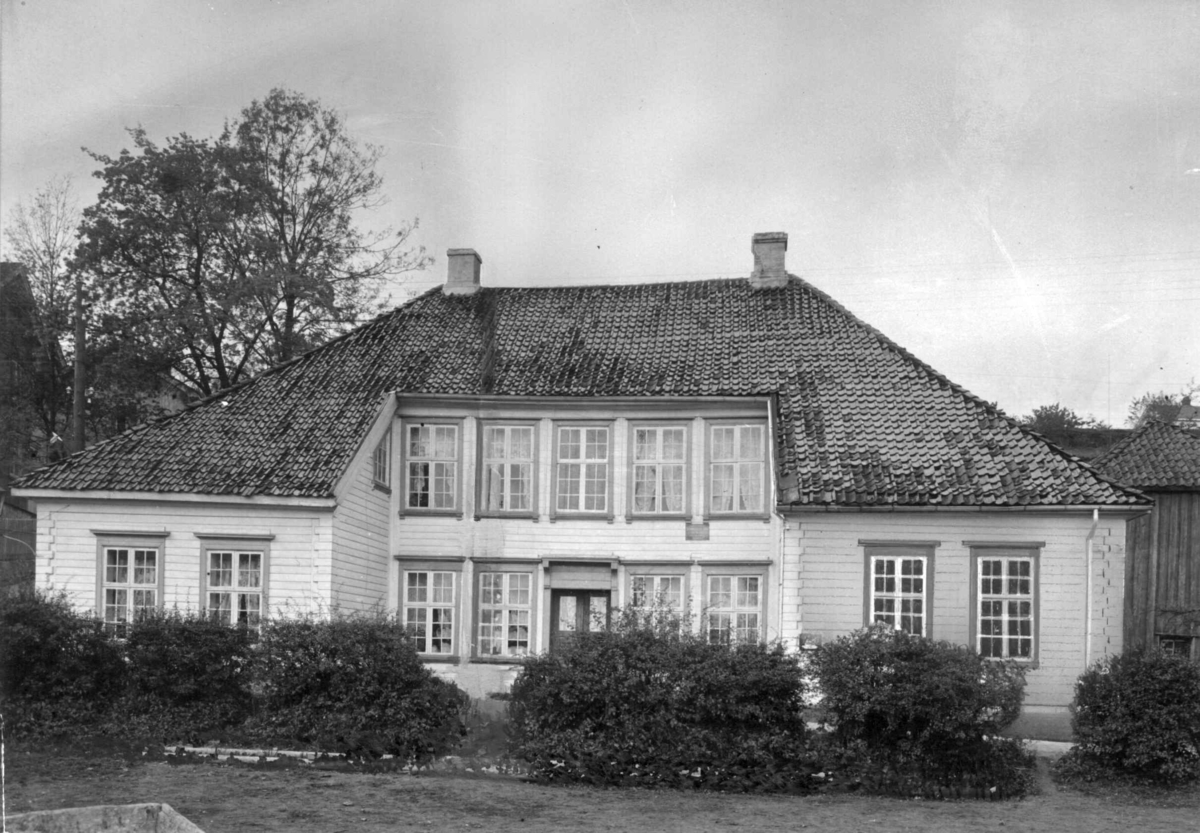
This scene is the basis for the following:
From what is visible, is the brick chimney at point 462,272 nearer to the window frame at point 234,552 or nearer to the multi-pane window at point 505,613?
the multi-pane window at point 505,613

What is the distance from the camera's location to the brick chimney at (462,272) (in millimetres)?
29922

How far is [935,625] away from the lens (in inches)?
887

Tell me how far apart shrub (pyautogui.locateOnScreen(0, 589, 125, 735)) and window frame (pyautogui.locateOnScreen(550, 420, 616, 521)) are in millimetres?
9616

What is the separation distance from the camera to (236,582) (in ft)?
77.4

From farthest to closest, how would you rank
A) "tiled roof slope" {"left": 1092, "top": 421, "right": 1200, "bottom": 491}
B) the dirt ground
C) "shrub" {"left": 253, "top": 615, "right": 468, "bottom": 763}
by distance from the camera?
"tiled roof slope" {"left": 1092, "top": 421, "right": 1200, "bottom": 491}, "shrub" {"left": 253, "top": 615, "right": 468, "bottom": 763}, the dirt ground

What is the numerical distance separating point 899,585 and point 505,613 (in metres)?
7.71

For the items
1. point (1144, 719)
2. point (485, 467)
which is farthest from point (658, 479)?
point (1144, 719)

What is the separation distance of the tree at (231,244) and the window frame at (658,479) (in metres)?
12.5

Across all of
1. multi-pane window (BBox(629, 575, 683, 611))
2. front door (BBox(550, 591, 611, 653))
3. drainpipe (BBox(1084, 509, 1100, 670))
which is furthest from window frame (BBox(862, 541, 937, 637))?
front door (BBox(550, 591, 611, 653))

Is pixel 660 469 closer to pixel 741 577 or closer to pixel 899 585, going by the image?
pixel 741 577

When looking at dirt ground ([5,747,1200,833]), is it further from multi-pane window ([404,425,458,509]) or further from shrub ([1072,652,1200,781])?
multi-pane window ([404,425,458,509])

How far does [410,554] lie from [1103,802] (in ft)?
46.5

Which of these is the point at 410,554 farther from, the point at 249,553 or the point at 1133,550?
the point at 1133,550

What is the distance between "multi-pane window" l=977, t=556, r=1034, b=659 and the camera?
22.2 m
